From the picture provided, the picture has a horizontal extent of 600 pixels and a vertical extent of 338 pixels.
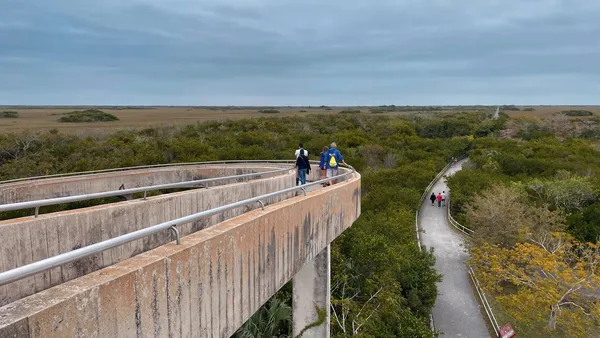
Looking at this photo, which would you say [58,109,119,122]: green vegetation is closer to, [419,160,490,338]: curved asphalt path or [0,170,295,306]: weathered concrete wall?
[419,160,490,338]: curved asphalt path

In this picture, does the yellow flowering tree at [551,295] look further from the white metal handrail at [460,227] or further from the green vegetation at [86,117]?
the green vegetation at [86,117]

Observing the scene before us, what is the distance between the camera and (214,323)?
554 centimetres

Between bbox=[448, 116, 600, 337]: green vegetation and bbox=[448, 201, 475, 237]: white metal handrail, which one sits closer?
bbox=[448, 116, 600, 337]: green vegetation

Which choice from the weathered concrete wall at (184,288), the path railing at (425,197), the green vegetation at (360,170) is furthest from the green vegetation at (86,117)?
the weathered concrete wall at (184,288)

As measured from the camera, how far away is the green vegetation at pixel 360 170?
16.1 m

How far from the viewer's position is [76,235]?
23.9 feet

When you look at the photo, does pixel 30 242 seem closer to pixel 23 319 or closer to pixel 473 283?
pixel 23 319

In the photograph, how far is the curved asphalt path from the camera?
18750mm

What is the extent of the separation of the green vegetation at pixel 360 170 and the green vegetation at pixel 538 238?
12.6ft

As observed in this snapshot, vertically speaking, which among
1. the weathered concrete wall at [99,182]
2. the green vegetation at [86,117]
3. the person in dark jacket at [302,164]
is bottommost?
the weathered concrete wall at [99,182]

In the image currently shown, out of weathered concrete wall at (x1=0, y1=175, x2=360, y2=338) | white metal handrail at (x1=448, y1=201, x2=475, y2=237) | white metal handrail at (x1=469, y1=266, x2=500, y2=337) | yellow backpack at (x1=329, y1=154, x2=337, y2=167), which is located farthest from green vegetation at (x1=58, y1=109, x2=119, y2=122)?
weathered concrete wall at (x1=0, y1=175, x2=360, y2=338)

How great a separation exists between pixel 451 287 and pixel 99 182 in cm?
1956

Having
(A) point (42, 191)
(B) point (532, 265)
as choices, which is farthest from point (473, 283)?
(A) point (42, 191)

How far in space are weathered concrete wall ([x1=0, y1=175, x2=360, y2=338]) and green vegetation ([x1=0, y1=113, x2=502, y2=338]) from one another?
7.90m
